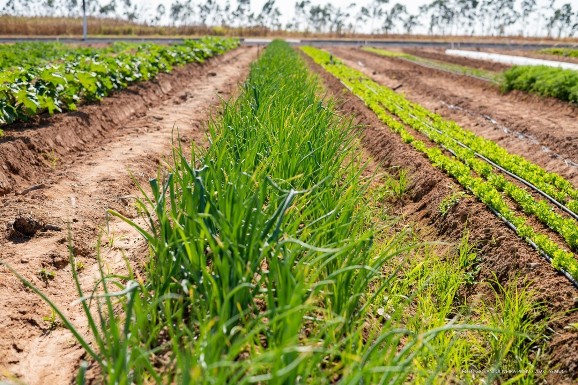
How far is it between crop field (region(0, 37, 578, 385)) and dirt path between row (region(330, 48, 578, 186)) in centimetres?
8

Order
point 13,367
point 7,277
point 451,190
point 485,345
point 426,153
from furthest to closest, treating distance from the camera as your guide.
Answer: point 426,153, point 451,190, point 7,277, point 485,345, point 13,367

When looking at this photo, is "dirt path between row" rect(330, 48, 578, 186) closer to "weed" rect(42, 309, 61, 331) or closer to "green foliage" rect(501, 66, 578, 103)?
"green foliage" rect(501, 66, 578, 103)

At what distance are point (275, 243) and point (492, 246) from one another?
7.54ft

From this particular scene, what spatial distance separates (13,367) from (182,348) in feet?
3.22

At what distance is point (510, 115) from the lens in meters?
9.74

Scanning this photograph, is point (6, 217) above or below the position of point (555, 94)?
below

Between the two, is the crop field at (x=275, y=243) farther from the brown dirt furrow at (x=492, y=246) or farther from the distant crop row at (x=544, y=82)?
the distant crop row at (x=544, y=82)

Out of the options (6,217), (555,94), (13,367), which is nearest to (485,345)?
(13,367)

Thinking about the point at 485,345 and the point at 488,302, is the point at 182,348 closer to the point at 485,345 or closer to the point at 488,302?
the point at 485,345

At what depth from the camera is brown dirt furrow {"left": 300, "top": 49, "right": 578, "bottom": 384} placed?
273cm

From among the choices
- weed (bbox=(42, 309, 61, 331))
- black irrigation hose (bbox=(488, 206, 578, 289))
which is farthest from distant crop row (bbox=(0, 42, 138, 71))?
black irrigation hose (bbox=(488, 206, 578, 289))

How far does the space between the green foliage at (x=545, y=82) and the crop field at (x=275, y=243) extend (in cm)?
144

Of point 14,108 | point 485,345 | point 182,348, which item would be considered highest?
point 14,108

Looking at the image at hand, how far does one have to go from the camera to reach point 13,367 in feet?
8.14
